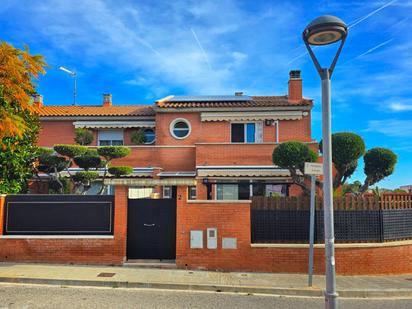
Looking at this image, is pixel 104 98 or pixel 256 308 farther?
pixel 104 98

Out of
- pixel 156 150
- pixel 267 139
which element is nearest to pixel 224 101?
pixel 267 139

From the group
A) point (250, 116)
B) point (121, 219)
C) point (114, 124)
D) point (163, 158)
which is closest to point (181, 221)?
point (121, 219)

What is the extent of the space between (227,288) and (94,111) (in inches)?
674

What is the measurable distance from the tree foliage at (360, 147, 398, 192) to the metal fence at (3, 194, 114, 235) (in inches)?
358

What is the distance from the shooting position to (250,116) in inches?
798

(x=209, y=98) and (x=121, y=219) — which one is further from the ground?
(x=209, y=98)

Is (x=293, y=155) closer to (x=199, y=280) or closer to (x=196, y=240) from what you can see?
(x=196, y=240)

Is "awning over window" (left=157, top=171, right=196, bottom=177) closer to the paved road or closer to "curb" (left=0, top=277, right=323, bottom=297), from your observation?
"curb" (left=0, top=277, right=323, bottom=297)

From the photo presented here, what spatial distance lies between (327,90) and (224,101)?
15.9 metres

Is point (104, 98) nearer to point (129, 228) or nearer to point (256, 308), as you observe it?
point (129, 228)

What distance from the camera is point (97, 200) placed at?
11.5 m

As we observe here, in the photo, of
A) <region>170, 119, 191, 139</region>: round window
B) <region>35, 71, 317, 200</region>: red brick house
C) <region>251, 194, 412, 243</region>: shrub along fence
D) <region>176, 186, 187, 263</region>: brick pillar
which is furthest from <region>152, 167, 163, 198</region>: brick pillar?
<region>251, 194, 412, 243</region>: shrub along fence

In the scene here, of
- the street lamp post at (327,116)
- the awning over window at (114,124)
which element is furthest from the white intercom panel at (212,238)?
the awning over window at (114,124)

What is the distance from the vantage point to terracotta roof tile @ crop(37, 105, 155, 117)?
2170 cm
